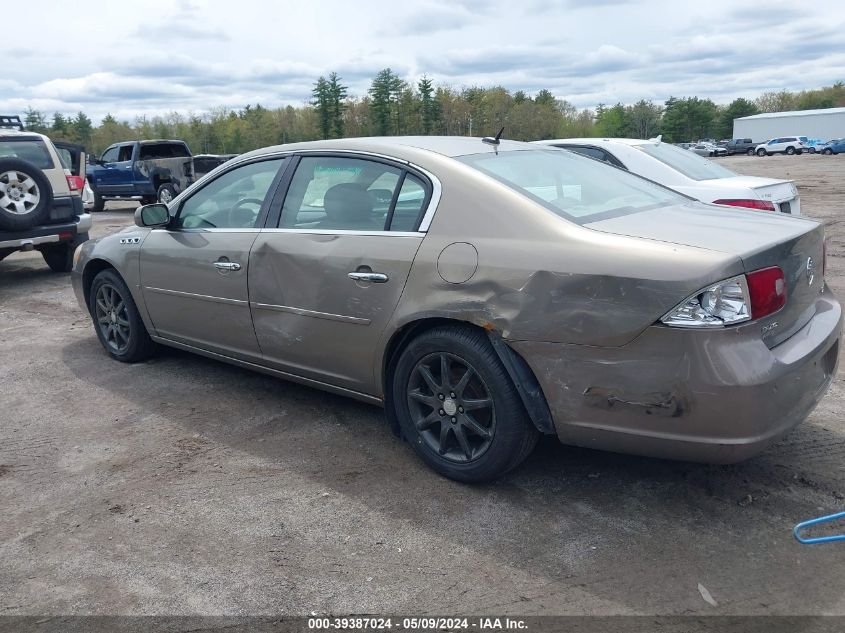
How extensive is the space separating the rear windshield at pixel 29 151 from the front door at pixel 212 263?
17.7 ft

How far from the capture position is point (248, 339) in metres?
4.28

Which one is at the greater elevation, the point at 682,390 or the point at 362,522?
the point at 682,390

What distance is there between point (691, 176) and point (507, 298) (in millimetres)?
4620

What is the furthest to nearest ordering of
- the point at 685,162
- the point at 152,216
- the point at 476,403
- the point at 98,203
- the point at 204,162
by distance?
the point at 98,203
the point at 204,162
the point at 685,162
the point at 152,216
the point at 476,403

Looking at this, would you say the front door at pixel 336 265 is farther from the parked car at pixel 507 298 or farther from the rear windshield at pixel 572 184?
the rear windshield at pixel 572 184

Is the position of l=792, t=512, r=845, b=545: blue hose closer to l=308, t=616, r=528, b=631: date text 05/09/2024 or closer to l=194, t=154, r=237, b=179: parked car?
l=308, t=616, r=528, b=631: date text 05/09/2024

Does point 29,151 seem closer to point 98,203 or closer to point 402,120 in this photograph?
point 98,203

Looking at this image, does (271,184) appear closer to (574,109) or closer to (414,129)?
(414,129)

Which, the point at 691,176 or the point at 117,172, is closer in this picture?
the point at 691,176

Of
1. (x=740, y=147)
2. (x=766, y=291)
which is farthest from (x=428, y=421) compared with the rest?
(x=740, y=147)

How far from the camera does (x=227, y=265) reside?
4266mm

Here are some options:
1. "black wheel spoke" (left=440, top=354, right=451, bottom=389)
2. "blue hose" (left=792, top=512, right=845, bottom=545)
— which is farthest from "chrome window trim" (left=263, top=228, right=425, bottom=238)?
"blue hose" (left=792, top=512, right=845, bottom=545)

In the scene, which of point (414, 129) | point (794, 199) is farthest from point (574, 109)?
point (794, 199)

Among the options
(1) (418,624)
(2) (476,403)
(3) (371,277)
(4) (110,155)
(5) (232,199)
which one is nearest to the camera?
(1) (418,624)
